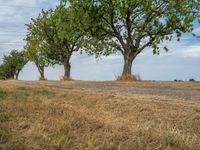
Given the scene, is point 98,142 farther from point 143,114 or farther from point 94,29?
point 94,29

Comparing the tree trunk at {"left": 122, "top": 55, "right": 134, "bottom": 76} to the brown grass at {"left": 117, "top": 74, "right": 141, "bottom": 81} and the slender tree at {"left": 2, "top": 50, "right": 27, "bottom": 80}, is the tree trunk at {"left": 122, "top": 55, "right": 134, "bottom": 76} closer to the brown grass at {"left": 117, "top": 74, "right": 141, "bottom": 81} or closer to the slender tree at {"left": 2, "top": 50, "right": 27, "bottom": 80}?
the brown grass at {"left": 117, "top": 74, "right": 141, "bottom": 81}

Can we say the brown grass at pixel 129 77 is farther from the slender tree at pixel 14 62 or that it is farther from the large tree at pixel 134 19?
the slender tree at pixel 14 62

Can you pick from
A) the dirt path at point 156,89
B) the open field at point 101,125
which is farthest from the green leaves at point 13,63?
the open field at point 101,125

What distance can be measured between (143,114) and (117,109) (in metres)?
1.13

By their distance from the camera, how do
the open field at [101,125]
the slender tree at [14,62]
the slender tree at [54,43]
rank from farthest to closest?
1. the slender tree at [14,62]
2. the slender tree at [54,43]
3. the open field at [101,125]

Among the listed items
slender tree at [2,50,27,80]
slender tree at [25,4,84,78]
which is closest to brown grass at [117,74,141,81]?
slender tree at [25,4,84,78]

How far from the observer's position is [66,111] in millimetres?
10336

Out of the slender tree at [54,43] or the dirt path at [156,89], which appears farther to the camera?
the slender tree at [54,43]

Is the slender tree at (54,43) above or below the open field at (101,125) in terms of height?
above

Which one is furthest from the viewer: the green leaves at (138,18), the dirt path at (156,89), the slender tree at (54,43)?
the slender tree at (54,43)

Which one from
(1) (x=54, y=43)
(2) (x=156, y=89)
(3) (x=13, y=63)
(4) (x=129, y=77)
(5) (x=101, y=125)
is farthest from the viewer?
(3) (x=13, y=63)

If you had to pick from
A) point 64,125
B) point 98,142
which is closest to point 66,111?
point 64,125

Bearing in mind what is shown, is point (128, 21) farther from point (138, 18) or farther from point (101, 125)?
point (101, 125)

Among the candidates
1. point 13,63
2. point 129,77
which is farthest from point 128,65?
point 13,63
